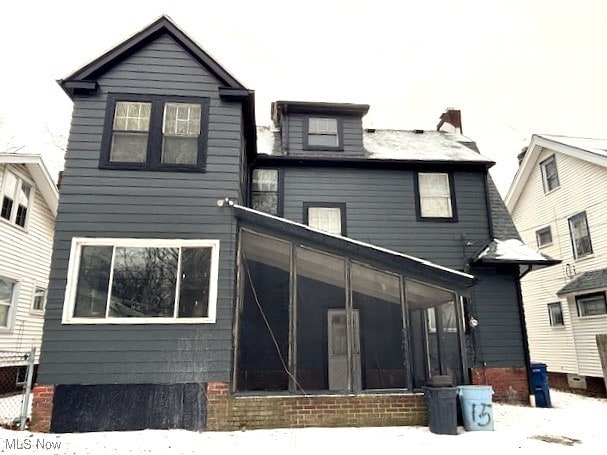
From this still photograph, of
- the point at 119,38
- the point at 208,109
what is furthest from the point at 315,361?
the point at 119,38

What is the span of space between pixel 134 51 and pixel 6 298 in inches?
351

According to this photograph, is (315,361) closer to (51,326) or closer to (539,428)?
(539,428)

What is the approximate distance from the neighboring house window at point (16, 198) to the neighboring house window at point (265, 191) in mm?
7672

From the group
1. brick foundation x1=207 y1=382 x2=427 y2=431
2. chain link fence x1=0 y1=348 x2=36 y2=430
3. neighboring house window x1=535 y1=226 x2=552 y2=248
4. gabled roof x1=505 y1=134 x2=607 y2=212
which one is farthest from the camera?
neighboring house window x1=535 y1=226 x2=552 y2=248

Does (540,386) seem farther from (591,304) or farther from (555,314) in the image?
(555,314)

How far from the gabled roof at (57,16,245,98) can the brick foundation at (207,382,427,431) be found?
6.36 meters

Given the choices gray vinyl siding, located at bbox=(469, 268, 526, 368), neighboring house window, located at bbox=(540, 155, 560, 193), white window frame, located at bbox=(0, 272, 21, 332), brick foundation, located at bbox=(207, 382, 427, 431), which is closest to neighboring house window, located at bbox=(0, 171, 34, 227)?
white window frame, located at bbox=(0, 272, 21, 332)

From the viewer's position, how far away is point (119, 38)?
8570mm

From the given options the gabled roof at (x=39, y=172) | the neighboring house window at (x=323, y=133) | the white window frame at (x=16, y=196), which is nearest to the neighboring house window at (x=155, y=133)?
the neighboring house window at (x=323, y=133)

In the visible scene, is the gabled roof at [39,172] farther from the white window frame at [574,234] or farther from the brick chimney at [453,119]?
the white window frame at [574,234]

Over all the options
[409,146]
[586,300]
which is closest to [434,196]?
[409,146]

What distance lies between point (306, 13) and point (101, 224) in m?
15.8

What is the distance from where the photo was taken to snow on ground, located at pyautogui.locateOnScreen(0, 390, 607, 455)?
19.5ft

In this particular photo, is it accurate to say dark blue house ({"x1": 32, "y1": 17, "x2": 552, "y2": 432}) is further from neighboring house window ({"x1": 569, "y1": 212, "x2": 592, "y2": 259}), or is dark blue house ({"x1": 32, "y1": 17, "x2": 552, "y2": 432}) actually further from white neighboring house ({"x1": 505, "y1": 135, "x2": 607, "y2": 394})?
neighboring house window ({"x1": 569, "y1": 212, "x2": 592, "y2": 259})
